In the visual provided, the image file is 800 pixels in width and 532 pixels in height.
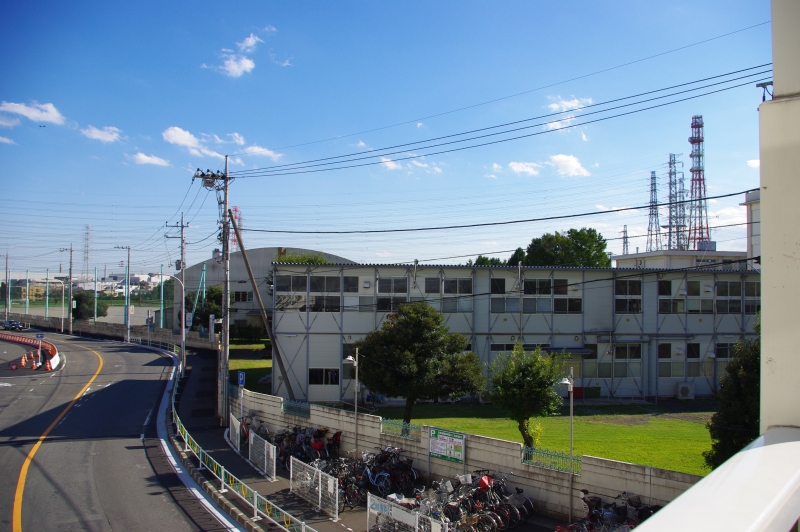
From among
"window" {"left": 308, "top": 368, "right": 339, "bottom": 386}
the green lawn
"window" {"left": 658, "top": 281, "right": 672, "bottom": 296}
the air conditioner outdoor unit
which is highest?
"window" {"left": 658, "top": 281, "right": 672, "bottom": 296}

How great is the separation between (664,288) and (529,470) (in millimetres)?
23662

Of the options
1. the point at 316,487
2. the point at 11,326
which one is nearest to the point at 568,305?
the point at 316,487

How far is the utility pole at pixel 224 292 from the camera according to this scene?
23.6 metres

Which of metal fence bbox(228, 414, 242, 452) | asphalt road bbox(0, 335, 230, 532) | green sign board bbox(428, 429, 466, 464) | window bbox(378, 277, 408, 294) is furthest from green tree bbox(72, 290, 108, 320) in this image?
green sign board bbox(428, 429, 466, 464)

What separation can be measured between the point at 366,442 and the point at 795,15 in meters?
16.2

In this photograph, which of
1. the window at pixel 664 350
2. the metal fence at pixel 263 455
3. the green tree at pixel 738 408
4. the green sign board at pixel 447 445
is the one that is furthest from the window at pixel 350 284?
the green tree at pixel 738 408

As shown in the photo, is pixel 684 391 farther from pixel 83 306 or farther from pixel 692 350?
pixel 83 306

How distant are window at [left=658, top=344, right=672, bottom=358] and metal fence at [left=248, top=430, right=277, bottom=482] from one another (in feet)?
82.1

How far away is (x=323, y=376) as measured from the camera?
1183 inches

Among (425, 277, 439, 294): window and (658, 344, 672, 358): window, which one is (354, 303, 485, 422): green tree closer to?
(425, 277, 439, 294): window

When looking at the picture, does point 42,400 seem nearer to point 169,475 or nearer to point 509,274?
point 169,475

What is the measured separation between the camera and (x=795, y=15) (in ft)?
9.14

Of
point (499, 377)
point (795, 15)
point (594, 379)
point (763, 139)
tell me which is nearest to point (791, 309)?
point (763, 139)

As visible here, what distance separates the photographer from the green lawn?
31281mm
